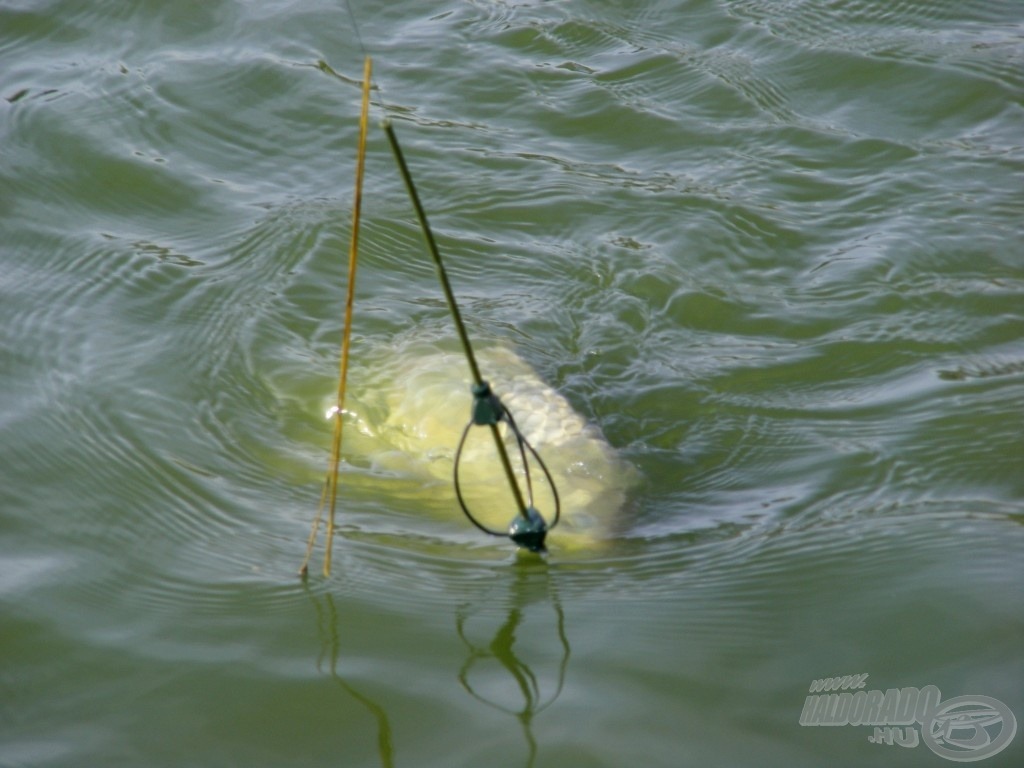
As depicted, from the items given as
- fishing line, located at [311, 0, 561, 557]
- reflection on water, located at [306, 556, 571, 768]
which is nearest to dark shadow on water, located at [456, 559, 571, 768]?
reflection on water, located at [306, 556, 571, 768]

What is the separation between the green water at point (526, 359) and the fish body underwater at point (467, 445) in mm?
104

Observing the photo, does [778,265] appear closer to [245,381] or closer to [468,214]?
[468,214]

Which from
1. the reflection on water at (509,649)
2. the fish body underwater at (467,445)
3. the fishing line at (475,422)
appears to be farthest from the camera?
the fish body underwater at (467,445)

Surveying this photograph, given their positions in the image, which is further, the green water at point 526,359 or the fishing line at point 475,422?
the green water at point 526,359

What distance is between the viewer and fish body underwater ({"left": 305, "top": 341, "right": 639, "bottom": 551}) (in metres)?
3.32

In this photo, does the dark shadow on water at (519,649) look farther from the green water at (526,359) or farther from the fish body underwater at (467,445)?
the fish body underwater at (467,445)

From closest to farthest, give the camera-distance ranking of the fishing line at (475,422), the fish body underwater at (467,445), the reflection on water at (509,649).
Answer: the fishing line at (475,422) < the reflection on water at (509,649) < the fish body underwater at (467,445)

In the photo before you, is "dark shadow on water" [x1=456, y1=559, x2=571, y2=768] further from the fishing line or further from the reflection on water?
the fishing line

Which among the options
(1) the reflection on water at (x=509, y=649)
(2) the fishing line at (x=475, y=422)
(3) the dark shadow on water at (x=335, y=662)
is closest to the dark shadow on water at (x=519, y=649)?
(1) the reflection on water at (x=509, y=649)

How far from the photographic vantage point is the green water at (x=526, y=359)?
2578mm

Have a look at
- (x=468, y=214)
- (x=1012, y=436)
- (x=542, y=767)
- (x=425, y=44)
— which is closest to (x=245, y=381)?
(x=468, y=214)

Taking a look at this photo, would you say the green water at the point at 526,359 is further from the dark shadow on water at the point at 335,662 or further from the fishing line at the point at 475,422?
the fishing line at the point at 475,422

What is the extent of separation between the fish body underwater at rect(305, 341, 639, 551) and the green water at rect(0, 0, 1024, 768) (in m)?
0.10

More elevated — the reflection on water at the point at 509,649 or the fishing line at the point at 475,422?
the fishing line at the point at 475,422
